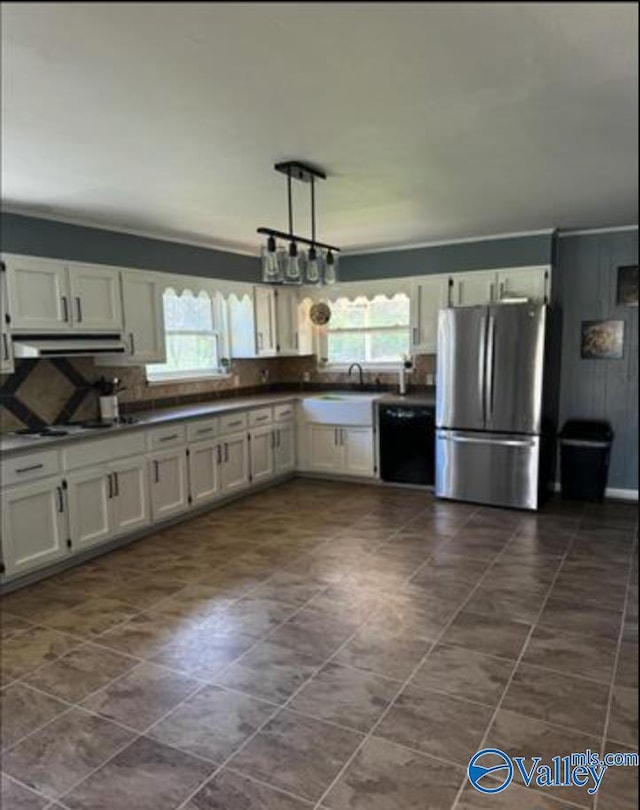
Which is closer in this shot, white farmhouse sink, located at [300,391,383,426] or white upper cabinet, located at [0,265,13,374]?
white upper cabinet, located at [0,265,13,374]

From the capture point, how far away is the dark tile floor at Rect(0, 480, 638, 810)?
1.87m

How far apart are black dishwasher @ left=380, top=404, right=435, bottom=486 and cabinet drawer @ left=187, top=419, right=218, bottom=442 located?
1584mm

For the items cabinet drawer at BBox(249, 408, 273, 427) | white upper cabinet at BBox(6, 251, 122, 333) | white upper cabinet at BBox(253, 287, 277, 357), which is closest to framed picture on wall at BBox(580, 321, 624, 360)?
cabinet drawer at BBox(249, 408, 273, 427)

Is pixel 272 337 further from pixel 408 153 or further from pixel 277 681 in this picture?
pixel 277 681

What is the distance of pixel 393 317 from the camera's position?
232 inches

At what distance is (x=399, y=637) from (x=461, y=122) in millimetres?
2330

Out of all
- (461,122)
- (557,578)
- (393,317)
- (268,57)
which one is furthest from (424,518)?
(268,57)

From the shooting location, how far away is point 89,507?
12.2ft

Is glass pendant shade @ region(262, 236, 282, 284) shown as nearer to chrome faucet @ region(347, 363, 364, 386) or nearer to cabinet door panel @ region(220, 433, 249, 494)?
cabinet door panel @ region(220, 433, 249, 494)

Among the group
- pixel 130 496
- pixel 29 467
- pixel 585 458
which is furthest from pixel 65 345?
pixel 585 458

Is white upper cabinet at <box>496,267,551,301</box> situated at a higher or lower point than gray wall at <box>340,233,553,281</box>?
lower

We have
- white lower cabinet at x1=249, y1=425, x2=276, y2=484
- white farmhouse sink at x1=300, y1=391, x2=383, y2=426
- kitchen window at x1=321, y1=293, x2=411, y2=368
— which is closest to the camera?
white lower cabinet at x1=249, y1=425, x2=276, y2=484

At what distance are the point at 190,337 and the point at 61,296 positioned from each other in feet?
5.63

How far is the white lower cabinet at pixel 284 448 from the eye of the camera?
5570 mm
